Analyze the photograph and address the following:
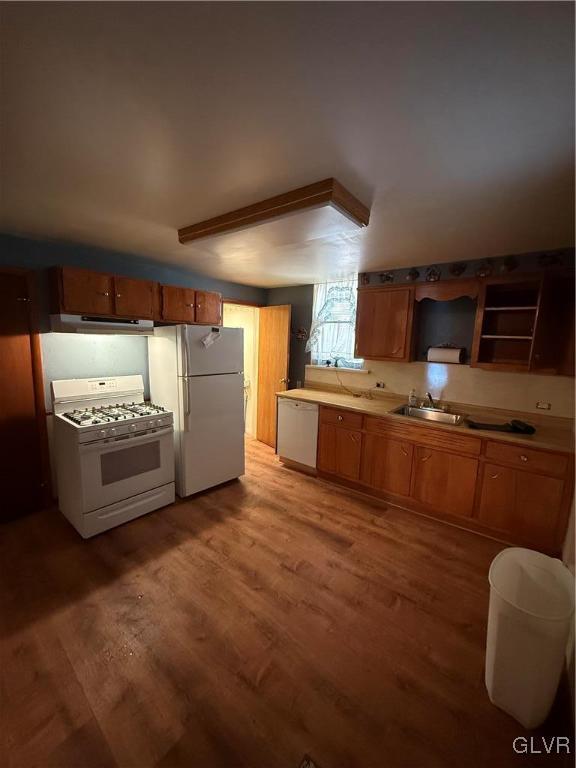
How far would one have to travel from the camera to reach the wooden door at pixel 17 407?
2375 millimetres

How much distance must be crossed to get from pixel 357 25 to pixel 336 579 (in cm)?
251

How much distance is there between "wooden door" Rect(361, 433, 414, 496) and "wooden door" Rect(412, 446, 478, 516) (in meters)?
0.08

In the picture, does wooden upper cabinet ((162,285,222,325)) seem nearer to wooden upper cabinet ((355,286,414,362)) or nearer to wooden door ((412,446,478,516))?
wooden upper cabinet ((355,286,414,362))

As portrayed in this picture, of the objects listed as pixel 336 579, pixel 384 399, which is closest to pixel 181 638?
pixel 336 579

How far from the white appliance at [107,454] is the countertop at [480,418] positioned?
1534 mm

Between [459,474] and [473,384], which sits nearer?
[459,474]

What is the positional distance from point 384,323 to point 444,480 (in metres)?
1.59

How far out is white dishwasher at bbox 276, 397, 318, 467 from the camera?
11.2 feet

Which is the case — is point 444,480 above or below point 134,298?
below

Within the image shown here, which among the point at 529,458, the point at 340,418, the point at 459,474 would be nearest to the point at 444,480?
the point at 459,474

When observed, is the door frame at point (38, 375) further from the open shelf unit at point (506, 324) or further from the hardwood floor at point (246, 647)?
the open shelf unit at point (506, 324)

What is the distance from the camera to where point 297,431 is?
11.6 ft

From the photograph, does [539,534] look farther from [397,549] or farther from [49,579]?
[49,579]

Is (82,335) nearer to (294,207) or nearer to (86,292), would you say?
(86,292)
